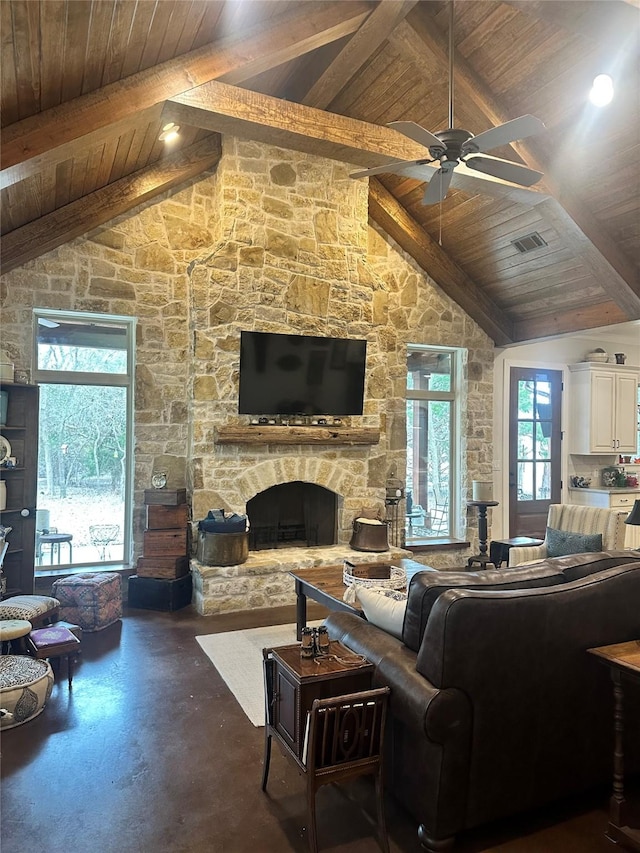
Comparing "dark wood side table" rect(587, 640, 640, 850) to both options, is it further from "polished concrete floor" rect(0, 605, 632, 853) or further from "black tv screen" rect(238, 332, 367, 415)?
"black tv screen" rect(238, 332, 367, 415)

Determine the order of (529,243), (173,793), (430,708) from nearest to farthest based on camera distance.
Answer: (430,708) < (173,793) < (529,243)

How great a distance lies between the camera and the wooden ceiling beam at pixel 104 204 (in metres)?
5.18

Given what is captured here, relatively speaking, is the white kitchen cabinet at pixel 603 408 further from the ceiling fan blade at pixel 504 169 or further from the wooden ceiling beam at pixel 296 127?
the ceiling fan blade at pixel 504 169

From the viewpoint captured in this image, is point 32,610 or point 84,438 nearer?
point 32,610

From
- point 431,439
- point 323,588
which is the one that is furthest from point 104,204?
point 431,439

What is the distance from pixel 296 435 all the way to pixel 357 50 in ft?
10.9

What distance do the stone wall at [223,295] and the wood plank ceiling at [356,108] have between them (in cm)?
34

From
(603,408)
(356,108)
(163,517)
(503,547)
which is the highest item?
(356,108)

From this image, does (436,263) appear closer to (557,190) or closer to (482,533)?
(557,190)

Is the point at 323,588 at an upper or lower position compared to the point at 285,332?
lower

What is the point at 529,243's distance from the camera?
6.19 meters

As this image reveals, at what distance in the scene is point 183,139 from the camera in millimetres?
5398

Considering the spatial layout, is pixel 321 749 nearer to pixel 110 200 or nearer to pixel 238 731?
pixel 238 731

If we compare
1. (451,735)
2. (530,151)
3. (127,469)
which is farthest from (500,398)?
(451,735)
